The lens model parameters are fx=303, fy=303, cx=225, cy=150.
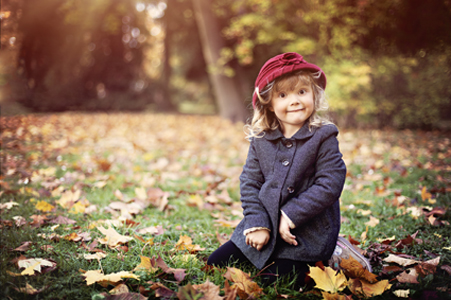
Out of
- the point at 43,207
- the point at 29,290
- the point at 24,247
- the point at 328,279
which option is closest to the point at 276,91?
the point at 328,279

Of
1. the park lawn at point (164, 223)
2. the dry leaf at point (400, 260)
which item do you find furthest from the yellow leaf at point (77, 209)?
the dry leaf at point (400, 260)

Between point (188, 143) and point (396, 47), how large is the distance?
5777mm

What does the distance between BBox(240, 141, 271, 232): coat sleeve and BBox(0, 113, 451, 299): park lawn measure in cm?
28

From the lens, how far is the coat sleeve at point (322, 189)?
1.53 metres

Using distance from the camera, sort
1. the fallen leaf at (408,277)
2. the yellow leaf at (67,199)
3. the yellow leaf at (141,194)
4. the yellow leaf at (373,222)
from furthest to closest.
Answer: the yellow leaf at (141,194), the yellow leaf at (67,199), the yellow leaf at (373,222), the fallen leaf at (408,277)

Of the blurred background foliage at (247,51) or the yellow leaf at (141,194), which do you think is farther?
the blurred background foliage at (247,51)

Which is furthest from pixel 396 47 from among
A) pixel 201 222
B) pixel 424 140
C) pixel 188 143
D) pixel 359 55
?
pixel 201 222

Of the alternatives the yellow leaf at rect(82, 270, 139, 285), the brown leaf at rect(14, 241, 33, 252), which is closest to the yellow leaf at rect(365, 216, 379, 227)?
the yellow leaf at rect(82, 270, 139, 285)

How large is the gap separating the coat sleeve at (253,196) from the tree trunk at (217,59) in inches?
328

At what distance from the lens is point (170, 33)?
53.4 ft

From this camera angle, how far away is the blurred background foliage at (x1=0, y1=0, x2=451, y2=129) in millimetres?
6312

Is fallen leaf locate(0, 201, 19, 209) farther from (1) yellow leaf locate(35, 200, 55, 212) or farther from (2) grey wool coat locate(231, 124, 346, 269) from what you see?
(2) grey wool coat locate(231, 124, 346, 269)

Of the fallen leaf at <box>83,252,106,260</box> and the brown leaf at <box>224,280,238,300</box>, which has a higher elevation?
the fallen leaf at <box>83,252,106,260</box>

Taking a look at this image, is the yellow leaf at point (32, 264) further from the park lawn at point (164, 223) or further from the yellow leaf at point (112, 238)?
the yellow leaf at point (112, 238)
